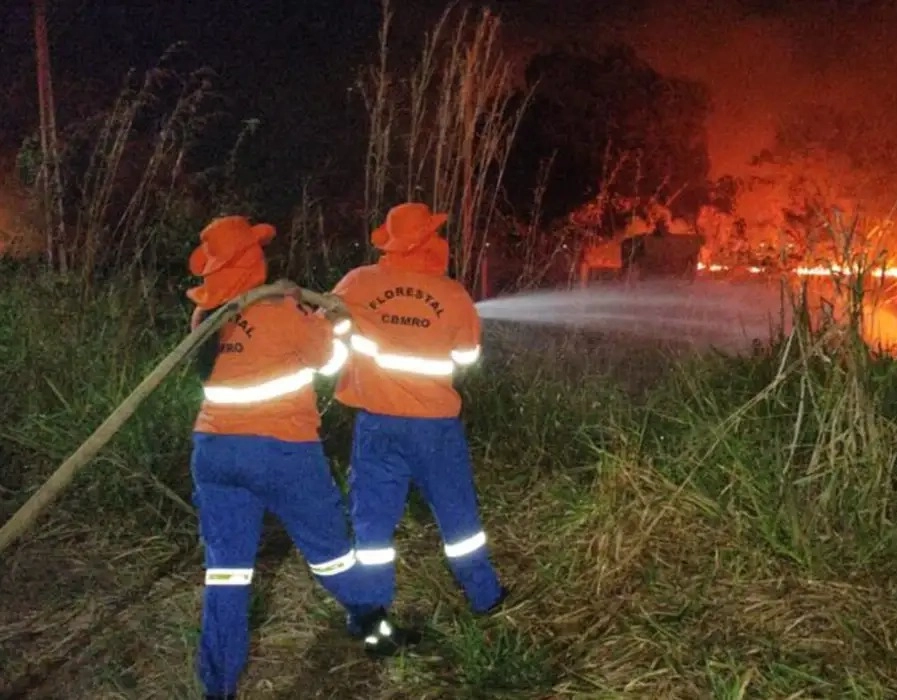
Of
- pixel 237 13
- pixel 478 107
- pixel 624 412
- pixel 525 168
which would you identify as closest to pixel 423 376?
pixel 624 412

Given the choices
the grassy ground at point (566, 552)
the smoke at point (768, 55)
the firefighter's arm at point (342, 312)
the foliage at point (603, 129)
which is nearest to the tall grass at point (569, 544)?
the grassy ground at point (566, 552)

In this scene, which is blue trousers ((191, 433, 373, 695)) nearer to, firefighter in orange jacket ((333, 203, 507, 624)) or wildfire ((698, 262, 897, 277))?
firefighter in orange jacket ((333, 203, 507, 624))

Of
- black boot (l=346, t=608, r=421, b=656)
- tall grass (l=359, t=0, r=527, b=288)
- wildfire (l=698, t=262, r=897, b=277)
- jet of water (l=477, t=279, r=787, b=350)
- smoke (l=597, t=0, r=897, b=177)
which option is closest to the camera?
black boot (l=346, t=608, r=421, b=656)

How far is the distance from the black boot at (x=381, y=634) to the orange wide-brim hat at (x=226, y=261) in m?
1.24

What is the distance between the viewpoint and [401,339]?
3.96 metres

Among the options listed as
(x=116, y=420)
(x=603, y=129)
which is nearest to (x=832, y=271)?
(x=116, y=420)

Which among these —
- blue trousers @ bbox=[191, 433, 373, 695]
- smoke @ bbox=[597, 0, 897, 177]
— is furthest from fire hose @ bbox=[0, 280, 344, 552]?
smoke @ bbox=[597, 0, 897, 177]

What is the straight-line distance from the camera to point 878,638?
11.5 ft

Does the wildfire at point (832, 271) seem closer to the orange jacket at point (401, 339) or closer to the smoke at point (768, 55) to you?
the orange jacket at point (401, 339)

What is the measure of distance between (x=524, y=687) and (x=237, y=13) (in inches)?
594

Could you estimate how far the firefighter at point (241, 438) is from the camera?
3.49m

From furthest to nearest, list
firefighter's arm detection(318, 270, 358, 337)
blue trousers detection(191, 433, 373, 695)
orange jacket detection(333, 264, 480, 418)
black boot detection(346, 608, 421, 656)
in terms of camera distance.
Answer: orange jacket detection(333, 264, 480, 418)
firefighter's arm detection(318, 270, 358, 337)
black boot detection(346, 608, 421, 656)
blue trousers detection(191, 433, 373, 695)

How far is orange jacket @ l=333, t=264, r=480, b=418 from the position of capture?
3.94m

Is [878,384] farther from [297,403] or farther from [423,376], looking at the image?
[297,403]
